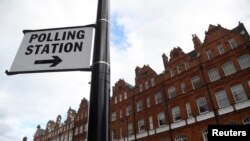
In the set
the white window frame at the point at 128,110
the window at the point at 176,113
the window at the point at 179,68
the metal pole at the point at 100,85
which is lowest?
the metal pole at the point at 100,85

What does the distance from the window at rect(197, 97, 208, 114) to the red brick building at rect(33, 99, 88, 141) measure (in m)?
22.6

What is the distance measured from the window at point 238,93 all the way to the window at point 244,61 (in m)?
2.46

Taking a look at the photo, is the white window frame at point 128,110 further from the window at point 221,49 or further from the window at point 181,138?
the window at point 221,49

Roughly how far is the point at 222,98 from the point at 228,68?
402 centimetres

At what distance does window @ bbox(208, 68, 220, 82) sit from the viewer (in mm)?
27408

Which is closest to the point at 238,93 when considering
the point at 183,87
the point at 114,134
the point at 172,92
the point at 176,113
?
the point at 183,87

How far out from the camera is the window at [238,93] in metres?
24.5

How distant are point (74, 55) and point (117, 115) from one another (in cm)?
3556

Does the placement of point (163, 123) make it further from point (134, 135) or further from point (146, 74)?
point (146, 74)

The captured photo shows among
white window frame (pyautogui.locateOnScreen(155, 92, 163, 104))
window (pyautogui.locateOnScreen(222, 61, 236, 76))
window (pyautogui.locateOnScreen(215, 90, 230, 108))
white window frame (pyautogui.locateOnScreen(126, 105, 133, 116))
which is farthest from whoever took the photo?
white window frame (pyautogui.locateOnScreen(126, 105, 133, 116))

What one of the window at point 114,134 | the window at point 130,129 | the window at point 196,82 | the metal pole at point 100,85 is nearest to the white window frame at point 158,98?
the window at point 196,82

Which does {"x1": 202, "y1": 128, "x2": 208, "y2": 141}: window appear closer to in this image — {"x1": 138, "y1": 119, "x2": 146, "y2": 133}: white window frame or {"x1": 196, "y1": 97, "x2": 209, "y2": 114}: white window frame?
{"x1": 196, "y1": 97, "x2": 209, "y2": 114}: white window frame

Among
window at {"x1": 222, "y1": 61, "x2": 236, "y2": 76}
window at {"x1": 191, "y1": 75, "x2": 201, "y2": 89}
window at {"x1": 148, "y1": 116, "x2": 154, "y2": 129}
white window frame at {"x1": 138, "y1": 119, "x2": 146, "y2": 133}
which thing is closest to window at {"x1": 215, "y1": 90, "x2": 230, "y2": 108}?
window at {"x1": 222, "y1": 61, "x2": 236, "y2": 76}

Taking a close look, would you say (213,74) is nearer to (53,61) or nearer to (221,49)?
(221,49)
